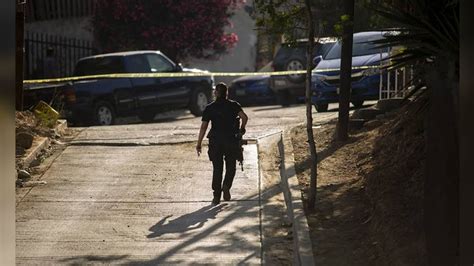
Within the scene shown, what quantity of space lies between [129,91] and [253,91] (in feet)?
22.3

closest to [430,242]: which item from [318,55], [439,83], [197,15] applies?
[439,83]

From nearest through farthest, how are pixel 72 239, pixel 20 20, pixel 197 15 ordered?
pixel 20 20, pixel 72 239, pixel 197 15

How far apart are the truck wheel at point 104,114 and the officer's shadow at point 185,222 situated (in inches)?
358

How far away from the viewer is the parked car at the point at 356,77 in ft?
65.4

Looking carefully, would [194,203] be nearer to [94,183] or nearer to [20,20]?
[94,183]

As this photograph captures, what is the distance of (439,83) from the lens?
8.08 m

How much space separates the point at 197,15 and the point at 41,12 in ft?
15.2

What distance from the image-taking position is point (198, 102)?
76.8 ft

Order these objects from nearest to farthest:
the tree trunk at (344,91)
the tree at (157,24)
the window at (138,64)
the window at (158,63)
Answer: the tree trunk at (344,91), the window at (138,64), the window at (158,63), the tree at (157,24)

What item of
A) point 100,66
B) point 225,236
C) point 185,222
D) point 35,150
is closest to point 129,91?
point 100,66

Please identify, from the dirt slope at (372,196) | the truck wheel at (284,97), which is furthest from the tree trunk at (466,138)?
the truck wheel at (284,97)

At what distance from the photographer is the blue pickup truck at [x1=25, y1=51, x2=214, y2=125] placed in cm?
2116

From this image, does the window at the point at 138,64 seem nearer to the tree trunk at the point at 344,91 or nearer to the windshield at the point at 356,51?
the windshield at the point at 356,51

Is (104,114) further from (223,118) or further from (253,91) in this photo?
(223,118)
